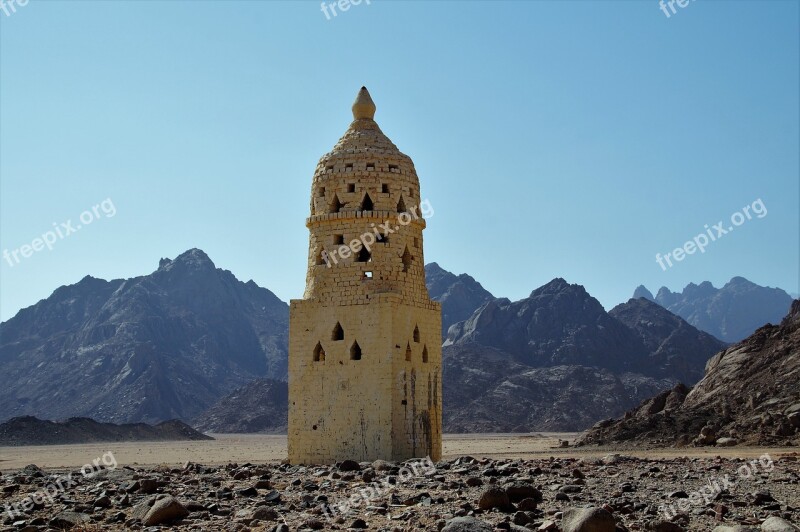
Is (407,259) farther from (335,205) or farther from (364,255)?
(335,205)

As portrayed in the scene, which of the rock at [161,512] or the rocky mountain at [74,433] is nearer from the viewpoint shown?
the rock at [161,512]

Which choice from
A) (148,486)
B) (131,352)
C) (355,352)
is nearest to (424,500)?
(148,486)

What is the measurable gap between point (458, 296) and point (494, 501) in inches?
6994

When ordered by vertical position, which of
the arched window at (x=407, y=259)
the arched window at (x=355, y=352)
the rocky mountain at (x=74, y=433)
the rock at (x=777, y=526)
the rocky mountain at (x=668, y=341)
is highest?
the rocky mountain at (x=668, y=341)

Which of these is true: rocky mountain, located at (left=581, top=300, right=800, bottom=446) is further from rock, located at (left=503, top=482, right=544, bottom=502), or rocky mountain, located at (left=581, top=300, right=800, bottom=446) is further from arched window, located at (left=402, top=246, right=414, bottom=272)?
rock, located at (left=503, top=482, right=544, bottom=502)

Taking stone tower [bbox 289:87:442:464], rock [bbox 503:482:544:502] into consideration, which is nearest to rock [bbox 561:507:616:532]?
rock [bbox 503:482:544:502]

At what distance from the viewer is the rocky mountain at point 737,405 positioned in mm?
36000

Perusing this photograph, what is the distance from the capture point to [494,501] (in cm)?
1379

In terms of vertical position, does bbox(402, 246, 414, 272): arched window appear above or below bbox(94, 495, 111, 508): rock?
above

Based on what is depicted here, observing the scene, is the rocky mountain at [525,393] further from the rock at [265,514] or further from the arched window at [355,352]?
the rock at [265,514]

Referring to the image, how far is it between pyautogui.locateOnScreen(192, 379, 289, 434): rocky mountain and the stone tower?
309 feet

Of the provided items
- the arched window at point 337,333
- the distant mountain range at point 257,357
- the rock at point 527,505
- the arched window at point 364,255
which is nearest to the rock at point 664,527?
the rock at point 527,505

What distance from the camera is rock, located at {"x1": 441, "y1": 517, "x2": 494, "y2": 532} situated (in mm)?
11789

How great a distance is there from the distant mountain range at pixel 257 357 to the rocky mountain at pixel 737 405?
5503cm
